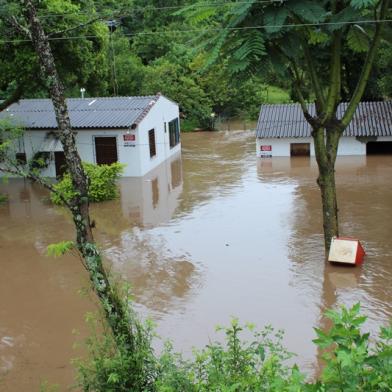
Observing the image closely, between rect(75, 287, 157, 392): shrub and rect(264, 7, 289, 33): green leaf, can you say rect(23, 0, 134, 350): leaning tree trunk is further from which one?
rect(264, 7, 289, 33): green leaf

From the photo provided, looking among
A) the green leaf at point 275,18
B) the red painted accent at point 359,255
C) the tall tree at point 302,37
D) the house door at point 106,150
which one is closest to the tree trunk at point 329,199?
the tall tree at point 302,37

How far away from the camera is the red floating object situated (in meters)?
12.5

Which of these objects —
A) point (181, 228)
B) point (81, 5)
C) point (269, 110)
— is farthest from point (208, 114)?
point (181, 228)

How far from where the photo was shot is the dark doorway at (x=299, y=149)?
27469 mm

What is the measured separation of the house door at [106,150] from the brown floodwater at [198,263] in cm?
157

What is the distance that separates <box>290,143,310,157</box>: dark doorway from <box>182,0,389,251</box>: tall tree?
14264 mm

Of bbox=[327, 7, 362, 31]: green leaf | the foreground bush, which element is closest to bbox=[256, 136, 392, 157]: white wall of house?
bbox=[327, 7, 362, 31]: green leaf

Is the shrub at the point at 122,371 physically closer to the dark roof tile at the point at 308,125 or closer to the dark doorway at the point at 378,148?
the dark roof tile at the point at 308,125

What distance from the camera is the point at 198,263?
13359 millimetres

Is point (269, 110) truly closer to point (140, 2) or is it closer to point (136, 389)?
→ point (140, 2)

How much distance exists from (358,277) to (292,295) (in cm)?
177

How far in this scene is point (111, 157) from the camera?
2427 cm

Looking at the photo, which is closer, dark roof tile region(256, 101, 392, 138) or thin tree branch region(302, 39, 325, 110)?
thin tree branch region(302, 39, 325, 110)

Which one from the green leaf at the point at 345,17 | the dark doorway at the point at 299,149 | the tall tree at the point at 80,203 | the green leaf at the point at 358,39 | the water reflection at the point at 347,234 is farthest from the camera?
the dark doorway at the point at 299,149
